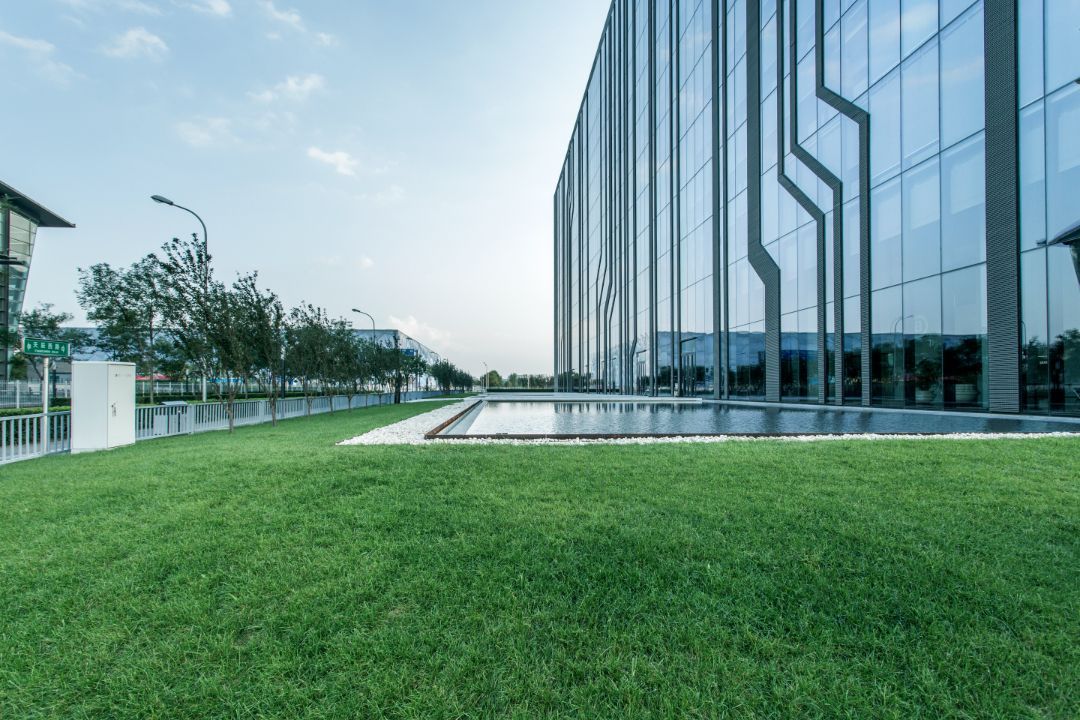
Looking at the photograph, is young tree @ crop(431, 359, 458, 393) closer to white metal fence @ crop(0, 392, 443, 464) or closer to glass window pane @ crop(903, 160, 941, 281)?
white metal fence @ crop(0, 392, 443, 464)

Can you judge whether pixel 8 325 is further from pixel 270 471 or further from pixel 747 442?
pixel 747 442

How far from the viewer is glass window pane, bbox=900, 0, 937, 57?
14227mm

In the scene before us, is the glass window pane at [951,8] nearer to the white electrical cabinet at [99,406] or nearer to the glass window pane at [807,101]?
the glass window pane at [807,101]

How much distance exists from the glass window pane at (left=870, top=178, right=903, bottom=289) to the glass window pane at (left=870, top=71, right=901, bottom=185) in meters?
0.56

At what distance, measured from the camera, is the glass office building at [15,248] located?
29.3m

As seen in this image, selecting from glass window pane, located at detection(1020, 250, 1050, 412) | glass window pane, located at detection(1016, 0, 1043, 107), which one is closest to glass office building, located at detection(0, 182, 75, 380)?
glass window pane, located at detection(1016, 0, 1043, 107)

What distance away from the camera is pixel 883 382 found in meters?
15.5

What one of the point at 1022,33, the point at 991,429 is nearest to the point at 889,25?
the point at 1022,33

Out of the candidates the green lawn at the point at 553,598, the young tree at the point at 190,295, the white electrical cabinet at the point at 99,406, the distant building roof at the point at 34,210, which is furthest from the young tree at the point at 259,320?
the distant building roof at the point at 34,210

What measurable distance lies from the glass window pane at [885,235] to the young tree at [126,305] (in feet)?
99.7

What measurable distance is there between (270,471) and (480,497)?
3045 millimetres

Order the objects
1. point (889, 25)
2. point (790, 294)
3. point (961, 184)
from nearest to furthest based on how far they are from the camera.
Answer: point (961, 184)
point (889, 25)
point (790, 294)

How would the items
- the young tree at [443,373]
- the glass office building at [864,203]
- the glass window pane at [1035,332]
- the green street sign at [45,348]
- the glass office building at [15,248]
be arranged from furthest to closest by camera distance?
1. the young tree at [443,373]
2. the glass office building at [15,248]
3. the glass office building at [864,203]
4. the glass window pane at [1035,332]
5. the green street sign at [45,348]

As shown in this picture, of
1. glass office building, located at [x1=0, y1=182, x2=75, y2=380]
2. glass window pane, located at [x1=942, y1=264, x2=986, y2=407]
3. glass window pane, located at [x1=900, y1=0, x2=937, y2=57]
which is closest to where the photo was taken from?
glass window pane, located at [x1=942, y1=264, x2=986, y2=407]
